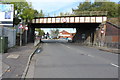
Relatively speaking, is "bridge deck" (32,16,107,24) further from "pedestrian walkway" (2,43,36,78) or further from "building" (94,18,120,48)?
"pedestrian walkway" (2,43,36,78)

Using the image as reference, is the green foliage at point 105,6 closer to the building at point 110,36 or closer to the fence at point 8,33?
the building at point 110,36

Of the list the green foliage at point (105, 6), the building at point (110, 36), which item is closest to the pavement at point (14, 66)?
the building at point (110, 36)

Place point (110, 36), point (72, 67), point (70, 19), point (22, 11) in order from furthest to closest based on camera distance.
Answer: point (70, 19) < point (22, 11) < point (110, 36) < point (72, 67)

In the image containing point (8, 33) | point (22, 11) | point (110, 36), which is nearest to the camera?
point (8, 33)

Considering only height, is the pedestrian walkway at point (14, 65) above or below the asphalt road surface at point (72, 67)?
above

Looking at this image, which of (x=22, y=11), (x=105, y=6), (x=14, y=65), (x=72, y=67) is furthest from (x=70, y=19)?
(x=14, y=65)

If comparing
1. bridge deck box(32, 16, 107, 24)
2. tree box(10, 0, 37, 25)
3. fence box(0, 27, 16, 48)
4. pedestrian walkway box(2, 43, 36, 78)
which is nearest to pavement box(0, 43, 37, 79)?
pedestrian walkway box(2, 43, 36, 78)

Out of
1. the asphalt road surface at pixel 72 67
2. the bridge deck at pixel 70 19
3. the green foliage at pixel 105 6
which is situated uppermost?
the green foliage at pixel 105 6

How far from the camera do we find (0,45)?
645 inches

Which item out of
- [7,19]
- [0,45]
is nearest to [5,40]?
[0,45]

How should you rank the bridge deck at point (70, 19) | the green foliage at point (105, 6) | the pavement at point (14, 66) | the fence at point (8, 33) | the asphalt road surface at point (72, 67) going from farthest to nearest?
1. the green foliage at point (105, 6)
2. the bridge deck at point (70, 19)
3. the fence at point (8, 33)
4. the asphalt road surface at point (72, 67)
5. the pavement at point (14, 66)

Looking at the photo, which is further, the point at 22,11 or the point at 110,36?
the point at 22,11

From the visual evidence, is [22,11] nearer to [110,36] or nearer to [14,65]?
[110,36]

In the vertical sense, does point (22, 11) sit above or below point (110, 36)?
above
